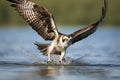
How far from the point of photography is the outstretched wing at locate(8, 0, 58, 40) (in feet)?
58.0

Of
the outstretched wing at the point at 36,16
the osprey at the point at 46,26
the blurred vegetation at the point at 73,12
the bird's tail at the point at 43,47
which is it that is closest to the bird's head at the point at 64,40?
the osprey at the point at 46,26

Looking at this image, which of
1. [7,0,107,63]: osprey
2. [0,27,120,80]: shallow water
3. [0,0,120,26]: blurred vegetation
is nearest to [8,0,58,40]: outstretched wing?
[7,0,107,63]: osprey

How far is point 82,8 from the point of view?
41.4 meters

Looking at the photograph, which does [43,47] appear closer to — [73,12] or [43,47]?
[43,47]

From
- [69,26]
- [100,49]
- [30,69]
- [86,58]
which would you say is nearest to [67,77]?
[30,69]

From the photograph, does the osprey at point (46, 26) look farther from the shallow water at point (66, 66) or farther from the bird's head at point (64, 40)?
the shallow water at point (66, 66)

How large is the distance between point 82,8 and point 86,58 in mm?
20855

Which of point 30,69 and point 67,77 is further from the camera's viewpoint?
point 30,69

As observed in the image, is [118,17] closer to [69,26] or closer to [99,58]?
[69,26]

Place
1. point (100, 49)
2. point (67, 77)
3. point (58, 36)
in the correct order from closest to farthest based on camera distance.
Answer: point (67, 77) < point (58, 36) < point (100, 49)

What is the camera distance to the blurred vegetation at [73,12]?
40500 millimetres

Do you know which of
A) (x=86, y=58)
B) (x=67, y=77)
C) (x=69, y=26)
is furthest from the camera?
(x=69, y=26)

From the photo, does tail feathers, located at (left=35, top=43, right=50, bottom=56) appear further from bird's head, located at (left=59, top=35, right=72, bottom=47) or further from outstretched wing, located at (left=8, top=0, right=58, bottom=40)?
bird's head, located at (left=59, top=35, right=72, bottom=47)

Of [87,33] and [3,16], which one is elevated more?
[3,16]
